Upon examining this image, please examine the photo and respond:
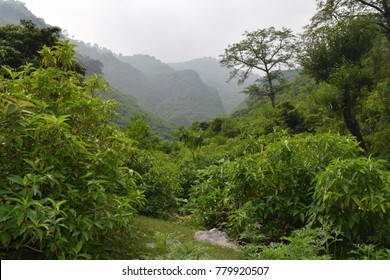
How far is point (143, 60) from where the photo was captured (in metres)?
176

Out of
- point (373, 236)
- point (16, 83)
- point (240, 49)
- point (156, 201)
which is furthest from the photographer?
point (240, 49)

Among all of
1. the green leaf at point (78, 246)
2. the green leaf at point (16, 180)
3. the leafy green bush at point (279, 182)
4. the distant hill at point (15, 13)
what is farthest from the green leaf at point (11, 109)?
the distant hill at point (15, 13)

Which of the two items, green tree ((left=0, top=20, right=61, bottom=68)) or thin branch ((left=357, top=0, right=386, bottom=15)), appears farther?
green tree ((left=0, top=20, right=61, bottom=68))

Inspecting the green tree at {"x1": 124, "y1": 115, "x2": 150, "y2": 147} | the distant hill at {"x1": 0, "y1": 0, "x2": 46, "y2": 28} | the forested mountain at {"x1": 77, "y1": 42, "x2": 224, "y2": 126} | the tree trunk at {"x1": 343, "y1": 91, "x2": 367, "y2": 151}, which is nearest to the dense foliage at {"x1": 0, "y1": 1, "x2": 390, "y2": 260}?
the tree trunk at {"x1": 343, "y1": 91, "x2": 367, "y2": 151}

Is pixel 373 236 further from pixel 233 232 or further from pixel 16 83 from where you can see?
pixel 16 83

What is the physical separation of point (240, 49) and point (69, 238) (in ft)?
91.2

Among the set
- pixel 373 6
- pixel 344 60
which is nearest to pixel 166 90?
pixel 373 6

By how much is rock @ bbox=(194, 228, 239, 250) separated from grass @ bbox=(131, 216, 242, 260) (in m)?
0.22

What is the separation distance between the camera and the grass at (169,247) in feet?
12.3

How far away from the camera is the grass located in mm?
3758

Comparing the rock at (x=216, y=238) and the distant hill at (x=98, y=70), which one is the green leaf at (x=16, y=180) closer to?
the rock at (x=216, y=238)

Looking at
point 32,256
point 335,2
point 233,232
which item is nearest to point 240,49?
point 335,2

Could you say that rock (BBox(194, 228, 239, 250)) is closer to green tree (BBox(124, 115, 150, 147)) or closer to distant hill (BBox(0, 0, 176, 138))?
green tree (BBox(124, 115, 150, 147))
